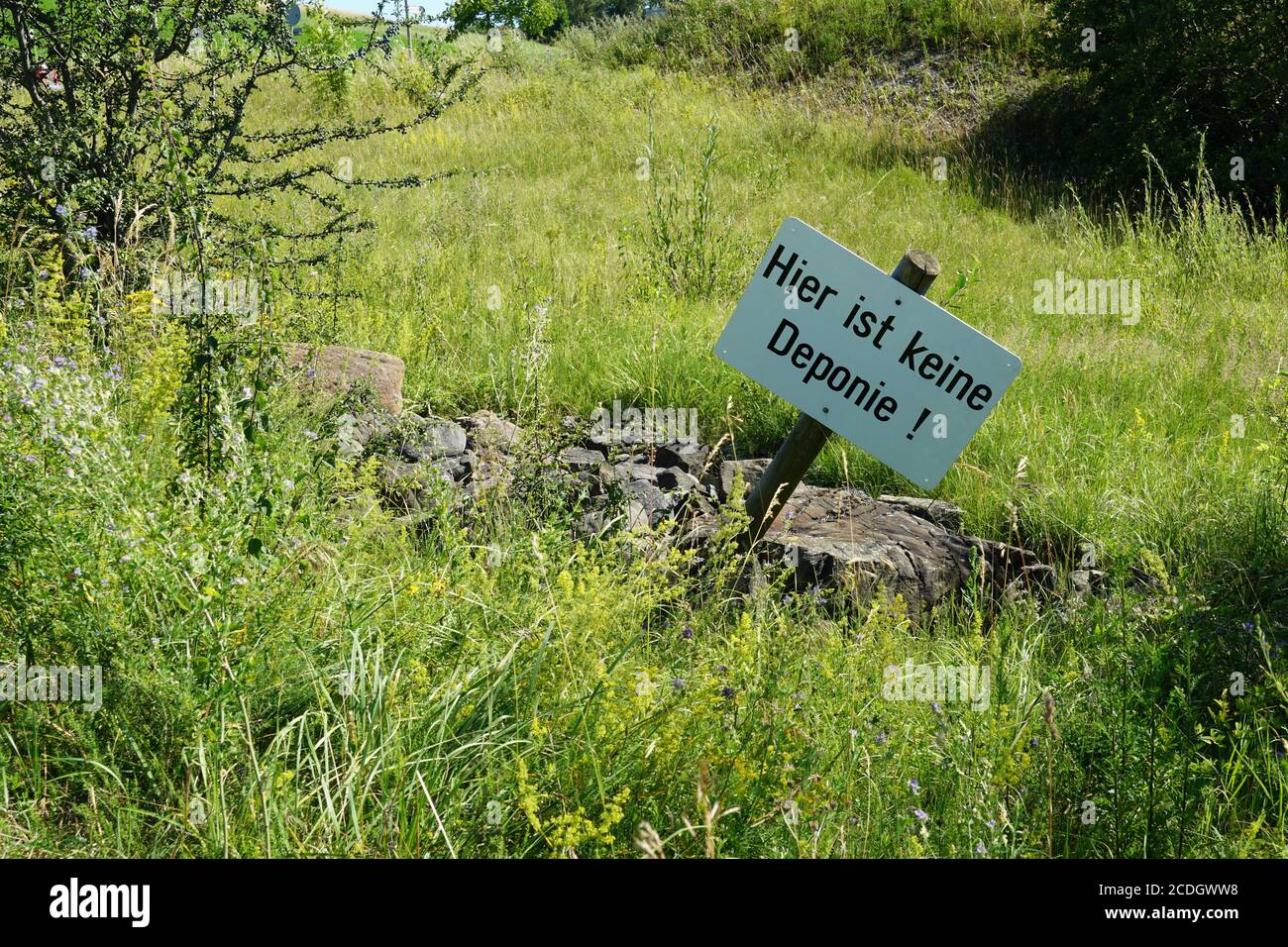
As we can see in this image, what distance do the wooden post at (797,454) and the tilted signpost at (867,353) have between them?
10 millimetres

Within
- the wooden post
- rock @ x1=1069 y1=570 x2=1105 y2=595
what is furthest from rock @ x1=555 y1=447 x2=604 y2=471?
rock @ x1=1069 y1=570 x2=1105 y2=595

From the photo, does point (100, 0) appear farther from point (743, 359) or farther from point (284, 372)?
point (743, 359)

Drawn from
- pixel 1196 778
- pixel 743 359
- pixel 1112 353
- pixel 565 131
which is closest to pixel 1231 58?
pixel 1112 353

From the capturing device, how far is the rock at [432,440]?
13.9 feet

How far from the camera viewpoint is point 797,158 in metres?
10.9

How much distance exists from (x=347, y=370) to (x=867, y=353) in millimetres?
2711

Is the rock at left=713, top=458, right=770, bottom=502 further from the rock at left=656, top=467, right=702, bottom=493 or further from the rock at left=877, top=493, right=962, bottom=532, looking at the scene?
the rock at left=877, top=493, right=962, bottom=532

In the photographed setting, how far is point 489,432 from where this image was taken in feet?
14.7

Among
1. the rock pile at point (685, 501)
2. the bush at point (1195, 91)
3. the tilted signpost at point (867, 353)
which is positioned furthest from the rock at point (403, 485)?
the bush at point (1195, 91)

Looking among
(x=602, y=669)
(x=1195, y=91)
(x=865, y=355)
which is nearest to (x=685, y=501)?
(x=865, y=355)

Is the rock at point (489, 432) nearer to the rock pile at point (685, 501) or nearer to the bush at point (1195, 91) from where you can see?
the rock pile at point (685, 501)

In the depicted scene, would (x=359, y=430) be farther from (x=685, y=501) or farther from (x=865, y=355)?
(x=865, y=355)

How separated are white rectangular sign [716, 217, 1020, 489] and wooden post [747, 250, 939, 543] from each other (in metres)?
0.16

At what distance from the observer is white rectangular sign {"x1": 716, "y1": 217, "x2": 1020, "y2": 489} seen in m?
3.02
